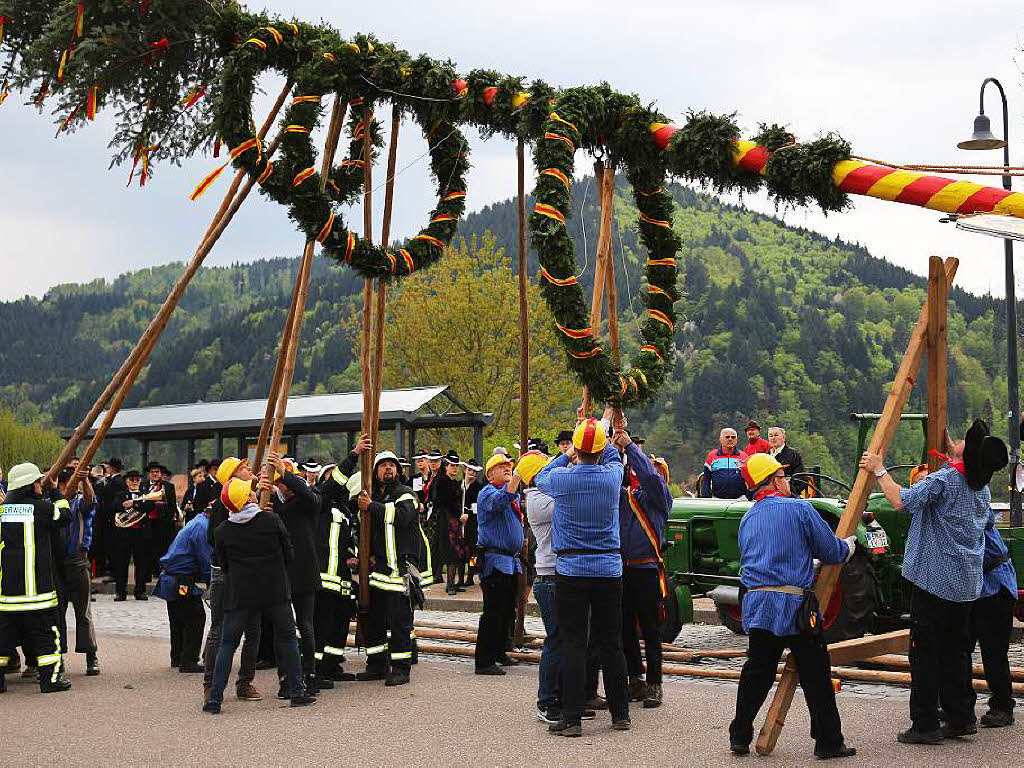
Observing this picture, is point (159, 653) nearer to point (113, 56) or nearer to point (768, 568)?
point (113, 56)

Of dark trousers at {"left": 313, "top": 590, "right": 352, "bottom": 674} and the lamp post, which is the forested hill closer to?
the lamp post

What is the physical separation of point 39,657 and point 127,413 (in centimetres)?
A: 2057

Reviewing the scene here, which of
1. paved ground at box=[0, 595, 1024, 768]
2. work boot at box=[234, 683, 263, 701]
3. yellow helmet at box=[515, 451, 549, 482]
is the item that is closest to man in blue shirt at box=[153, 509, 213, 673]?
paved ground at box=[0, 595, 1024, 768]

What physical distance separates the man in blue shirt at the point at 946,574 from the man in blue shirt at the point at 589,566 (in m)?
1.80

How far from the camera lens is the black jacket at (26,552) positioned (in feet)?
37.4

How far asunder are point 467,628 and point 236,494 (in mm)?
5019

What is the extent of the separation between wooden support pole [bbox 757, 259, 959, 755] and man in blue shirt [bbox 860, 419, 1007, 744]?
18 cm

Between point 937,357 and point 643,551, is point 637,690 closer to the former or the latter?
point 643,551

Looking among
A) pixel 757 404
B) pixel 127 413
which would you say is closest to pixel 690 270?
Result: pixel 757 404

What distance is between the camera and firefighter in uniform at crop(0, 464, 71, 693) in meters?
11.4

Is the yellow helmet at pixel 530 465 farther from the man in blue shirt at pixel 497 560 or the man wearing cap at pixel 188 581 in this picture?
the man wearing cap at pixel 188 581

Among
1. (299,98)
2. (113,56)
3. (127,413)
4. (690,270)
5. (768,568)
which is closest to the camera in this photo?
(768,568)

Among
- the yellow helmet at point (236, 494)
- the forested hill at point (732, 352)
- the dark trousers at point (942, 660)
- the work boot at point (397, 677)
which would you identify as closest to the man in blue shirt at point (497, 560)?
the work boot at point (397, 677)

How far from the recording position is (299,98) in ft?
37.0
